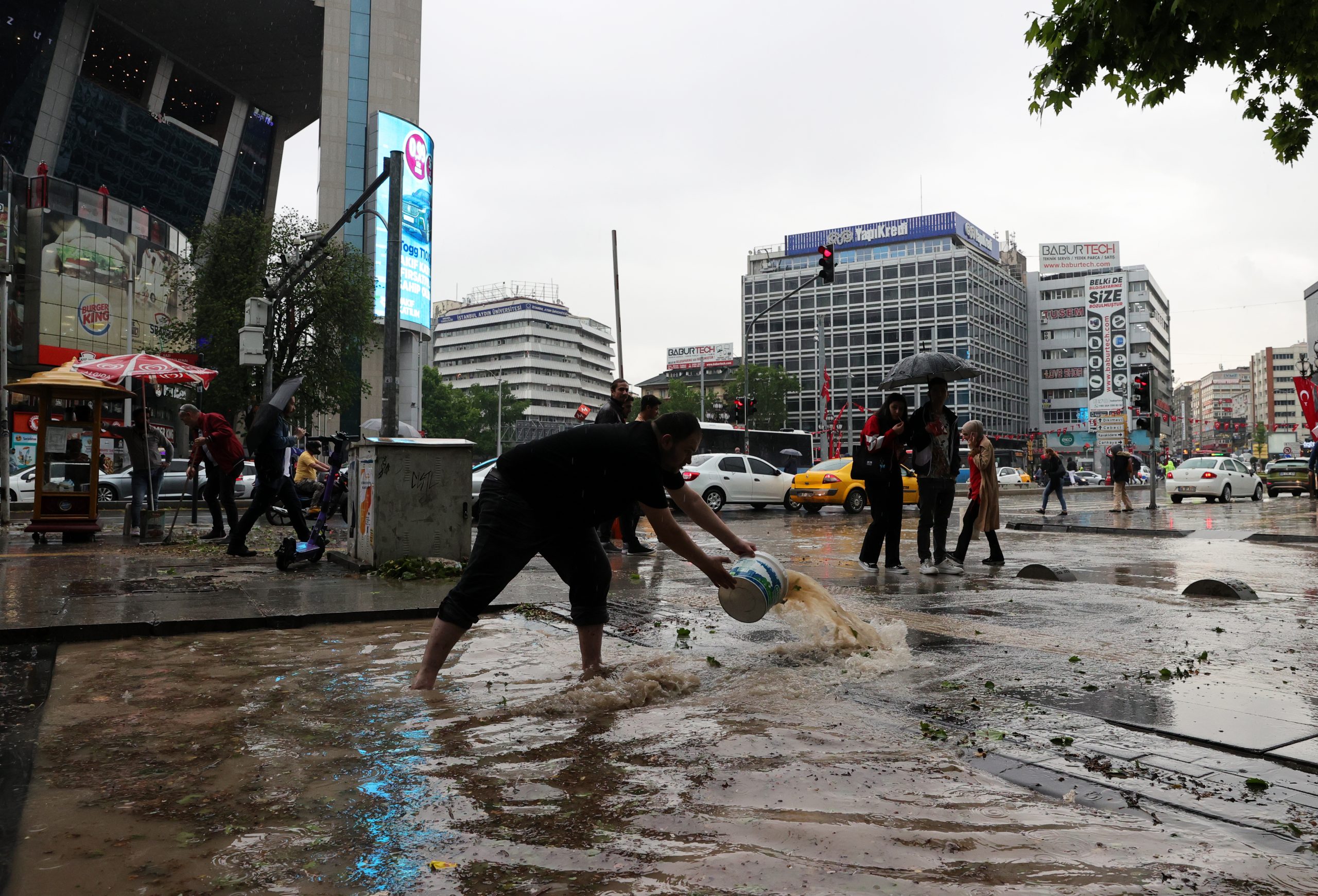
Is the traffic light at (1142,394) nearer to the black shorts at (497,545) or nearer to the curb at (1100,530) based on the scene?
the curb at (1100,530)

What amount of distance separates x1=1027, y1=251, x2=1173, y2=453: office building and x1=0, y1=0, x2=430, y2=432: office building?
8517cm

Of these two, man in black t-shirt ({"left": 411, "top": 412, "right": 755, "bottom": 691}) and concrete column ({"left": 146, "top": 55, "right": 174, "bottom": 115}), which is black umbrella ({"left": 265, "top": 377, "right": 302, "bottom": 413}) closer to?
man in black t-shirt ({"left": 411, "top": 412, "right": 755, "bottom": 691})

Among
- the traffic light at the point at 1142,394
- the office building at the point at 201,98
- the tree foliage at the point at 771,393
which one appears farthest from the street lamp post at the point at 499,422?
the traffic light at the point at 1142,394

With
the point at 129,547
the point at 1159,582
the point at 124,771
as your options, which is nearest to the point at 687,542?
the point at 124,771

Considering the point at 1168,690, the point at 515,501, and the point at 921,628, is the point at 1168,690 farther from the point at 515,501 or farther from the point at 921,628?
the point at 515,501

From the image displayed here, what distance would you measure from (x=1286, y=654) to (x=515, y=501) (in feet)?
14.9

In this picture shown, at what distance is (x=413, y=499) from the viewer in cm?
A: 912

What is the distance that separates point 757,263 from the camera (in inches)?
5113

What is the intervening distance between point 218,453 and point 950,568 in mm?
8874

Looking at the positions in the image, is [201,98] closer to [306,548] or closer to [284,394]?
[284,394]

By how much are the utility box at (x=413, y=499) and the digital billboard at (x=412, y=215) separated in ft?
168

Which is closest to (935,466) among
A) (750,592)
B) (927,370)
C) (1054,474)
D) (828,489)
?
(927,370)

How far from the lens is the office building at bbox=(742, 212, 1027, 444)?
356 ft

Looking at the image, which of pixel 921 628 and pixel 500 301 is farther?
pixel 500 301
